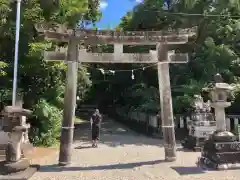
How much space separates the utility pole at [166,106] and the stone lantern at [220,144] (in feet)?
3.60

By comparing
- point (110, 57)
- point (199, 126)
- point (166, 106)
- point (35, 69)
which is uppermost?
point (35, 69)

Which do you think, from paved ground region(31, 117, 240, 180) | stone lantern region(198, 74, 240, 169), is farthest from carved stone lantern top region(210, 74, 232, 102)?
paved ground region(31, 117, 240, 180)

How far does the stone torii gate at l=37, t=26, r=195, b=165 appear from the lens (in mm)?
9805

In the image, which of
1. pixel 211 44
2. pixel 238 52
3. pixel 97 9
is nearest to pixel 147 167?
pixel 211 44

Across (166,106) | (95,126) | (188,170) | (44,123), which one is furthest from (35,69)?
(188,170)

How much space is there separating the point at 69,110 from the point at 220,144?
5.05 meters

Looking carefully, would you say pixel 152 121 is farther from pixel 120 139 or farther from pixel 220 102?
pixel 220 102

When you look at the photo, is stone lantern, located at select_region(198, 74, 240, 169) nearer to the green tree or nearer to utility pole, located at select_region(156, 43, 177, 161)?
utility pole, located at select_region(156, 43, 177, 161)

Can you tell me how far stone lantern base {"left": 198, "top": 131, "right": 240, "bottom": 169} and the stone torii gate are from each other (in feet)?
4.07

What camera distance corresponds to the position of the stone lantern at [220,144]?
30.3 ft

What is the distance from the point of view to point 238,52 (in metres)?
20.1

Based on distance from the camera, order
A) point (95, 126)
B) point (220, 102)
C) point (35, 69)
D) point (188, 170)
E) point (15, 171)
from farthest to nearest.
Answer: point (35, 69) → point (95, 126) → point (220, 102) → point (188, 170) → point (15, 171)

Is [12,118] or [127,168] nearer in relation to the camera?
[12,118]

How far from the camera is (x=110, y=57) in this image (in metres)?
10.3
